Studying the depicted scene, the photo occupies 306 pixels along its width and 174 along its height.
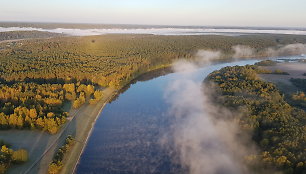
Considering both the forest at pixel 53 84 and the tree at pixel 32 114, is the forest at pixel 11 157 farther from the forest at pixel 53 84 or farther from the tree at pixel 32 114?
the tree at pixel 32 114

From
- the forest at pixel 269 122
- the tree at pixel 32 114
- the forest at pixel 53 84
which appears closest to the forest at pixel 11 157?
the forest at pixel 53 84

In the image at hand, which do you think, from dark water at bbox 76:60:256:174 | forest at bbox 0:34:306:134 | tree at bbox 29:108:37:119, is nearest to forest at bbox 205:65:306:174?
dark water at bbox 76:60:256:174

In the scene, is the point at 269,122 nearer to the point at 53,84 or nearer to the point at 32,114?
the point at 32,114

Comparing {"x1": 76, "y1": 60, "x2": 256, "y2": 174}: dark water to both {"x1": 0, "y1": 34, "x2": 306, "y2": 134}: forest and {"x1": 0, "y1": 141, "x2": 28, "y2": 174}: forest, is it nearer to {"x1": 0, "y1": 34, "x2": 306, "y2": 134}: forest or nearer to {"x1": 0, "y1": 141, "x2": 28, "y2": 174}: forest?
{"x1": 0, "y1": 34, "x2": 306, "y2": 134}: forest

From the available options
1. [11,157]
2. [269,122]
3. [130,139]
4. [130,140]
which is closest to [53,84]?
[130,139]

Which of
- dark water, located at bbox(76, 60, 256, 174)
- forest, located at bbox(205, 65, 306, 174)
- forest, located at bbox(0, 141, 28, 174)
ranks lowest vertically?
dark water, located at bbox(76, 60, 256, 174)

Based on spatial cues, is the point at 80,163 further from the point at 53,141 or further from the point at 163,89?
the point at 163,89
